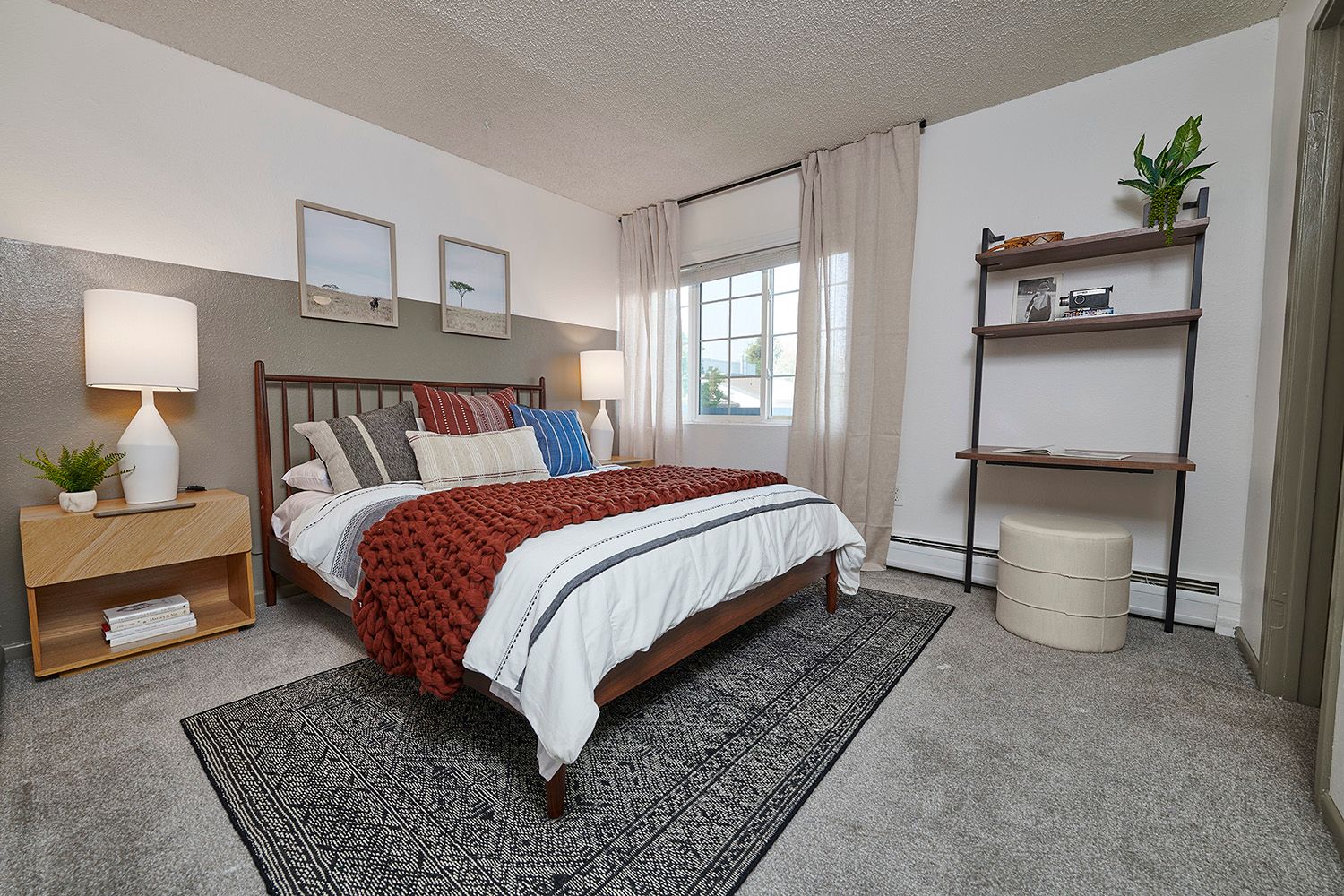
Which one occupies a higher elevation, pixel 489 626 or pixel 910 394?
pixel 910 394

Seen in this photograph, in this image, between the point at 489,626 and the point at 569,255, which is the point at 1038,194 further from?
the point at 489,626

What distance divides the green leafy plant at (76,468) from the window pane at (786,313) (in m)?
3.51

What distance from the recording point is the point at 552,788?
1300 mm

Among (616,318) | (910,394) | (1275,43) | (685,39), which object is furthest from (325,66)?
(1275,43)

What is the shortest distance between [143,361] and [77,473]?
48 centimetres

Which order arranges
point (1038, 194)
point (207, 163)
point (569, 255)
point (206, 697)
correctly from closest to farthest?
point (206, 697) < point (207, 163) < point (1038, 194) < point (569, 255)

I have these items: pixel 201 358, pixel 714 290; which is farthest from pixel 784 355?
pixel 201 358

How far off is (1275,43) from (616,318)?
12.5 ft

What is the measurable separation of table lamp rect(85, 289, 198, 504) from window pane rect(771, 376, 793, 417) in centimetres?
317

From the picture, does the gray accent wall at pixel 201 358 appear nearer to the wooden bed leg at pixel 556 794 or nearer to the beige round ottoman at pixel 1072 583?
the wooden bed leg at pixel 556 794

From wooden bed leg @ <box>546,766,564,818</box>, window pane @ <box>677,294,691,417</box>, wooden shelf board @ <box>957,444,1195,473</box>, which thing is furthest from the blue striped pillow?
wooden shelf board @ <box>957,444,1195,473</box>

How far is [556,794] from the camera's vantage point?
4.28 feet

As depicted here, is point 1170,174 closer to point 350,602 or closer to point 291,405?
point 350,602

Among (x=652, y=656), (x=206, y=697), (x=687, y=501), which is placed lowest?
(x=206, y=697)
